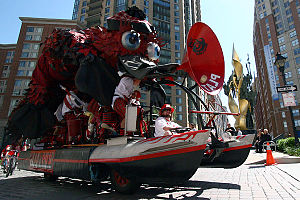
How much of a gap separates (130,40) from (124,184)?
11.0 ft

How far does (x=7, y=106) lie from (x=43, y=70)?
120 ft

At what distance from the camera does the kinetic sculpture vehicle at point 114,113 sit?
352 cm

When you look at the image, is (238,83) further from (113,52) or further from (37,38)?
(37,38)

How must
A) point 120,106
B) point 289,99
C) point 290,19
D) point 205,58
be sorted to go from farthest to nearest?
point 290,19
point 289,99
point 205,58
point 120,106

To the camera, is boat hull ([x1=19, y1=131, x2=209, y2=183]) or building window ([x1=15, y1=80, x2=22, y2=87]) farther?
building window ([x1=15, y1=80, x2=22, y2=87])

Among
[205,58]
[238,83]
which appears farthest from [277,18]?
[205,58]

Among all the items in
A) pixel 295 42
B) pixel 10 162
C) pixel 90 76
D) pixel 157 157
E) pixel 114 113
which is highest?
pixel 295 42

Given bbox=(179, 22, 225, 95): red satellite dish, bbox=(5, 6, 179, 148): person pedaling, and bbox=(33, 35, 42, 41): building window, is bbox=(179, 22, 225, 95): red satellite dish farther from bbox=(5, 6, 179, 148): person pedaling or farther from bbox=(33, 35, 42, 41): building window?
bbox=(33, 35, 42, 41): building window

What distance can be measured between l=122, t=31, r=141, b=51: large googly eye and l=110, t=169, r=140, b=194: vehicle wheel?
2993mm

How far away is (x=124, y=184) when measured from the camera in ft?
13.7

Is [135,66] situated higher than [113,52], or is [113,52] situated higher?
[113,52]

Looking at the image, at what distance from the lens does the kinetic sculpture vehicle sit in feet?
11.6

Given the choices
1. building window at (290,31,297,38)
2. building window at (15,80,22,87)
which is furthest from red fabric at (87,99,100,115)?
building window at (290,31,297,38)

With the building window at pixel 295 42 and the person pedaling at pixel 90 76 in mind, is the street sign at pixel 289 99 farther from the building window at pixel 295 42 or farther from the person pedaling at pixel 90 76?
the building window at pixel 295 42
